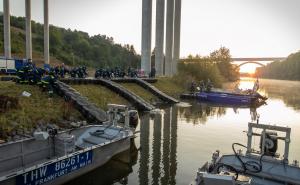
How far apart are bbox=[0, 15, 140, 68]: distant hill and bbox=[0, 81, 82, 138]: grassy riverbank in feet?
198

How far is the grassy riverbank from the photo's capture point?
14.2m

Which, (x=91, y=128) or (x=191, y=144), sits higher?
(x=91, y=128)

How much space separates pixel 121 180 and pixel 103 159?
1.28 meters

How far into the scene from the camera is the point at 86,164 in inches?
409

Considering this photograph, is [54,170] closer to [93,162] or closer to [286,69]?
[93,162]

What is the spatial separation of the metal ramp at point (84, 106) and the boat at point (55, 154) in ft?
17.4

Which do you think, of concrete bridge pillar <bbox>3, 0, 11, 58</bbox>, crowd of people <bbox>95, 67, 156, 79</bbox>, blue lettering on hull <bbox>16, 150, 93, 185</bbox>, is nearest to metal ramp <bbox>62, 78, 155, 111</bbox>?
crowd of people <bbox>95, 67, 156, 79</bbox>

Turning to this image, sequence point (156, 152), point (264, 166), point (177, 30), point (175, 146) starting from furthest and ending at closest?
point (177, 30)
point (175, 146)
point (156, 152)
point (264, 166)

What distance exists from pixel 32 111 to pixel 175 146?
28.5 feet

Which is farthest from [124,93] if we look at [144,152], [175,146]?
[144,152]

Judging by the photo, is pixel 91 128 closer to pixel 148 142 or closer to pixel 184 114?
pixel 148 142

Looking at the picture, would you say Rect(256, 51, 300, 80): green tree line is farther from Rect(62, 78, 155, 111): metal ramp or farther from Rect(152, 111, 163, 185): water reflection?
Rect(152, 111, 163, 185): water reflection

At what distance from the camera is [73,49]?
10000 centimetres

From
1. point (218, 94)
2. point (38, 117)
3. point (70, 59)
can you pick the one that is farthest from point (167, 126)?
point (70, 59)
